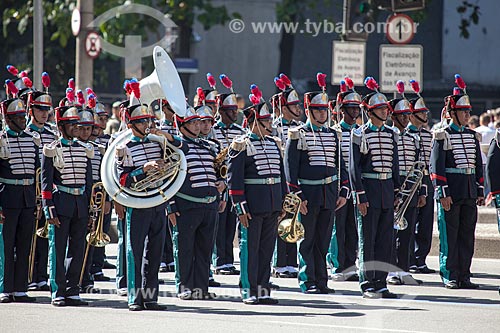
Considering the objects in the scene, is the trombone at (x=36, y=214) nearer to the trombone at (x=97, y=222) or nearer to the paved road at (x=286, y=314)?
the paved road at (x=286, y=314)

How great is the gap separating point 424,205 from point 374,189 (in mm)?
1955

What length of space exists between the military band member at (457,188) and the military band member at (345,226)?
1.04m

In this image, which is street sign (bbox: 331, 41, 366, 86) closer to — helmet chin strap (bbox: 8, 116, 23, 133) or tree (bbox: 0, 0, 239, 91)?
tree (bbox: 0, 0, 239, 91)

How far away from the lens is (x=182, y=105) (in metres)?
11.1

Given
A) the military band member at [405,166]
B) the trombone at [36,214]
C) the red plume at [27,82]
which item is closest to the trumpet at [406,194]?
the military band member at [405,166]

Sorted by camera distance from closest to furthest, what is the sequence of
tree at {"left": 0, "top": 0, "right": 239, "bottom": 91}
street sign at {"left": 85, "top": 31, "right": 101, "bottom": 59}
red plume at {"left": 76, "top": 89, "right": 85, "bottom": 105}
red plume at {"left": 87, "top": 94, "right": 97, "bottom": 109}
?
1. red plume at {"left": 76, "top": 89, "right": 85, "bottom": 105}
2. red plume at {"left": 87, "top": 94, "right": 97, "bottom": 109}
3. street sign at {"left": 85, "top": 31, "right": 101, "bottom": 59}
4. tree at {"left": 0, "top": 0, "right": 239, "bottom": 91}

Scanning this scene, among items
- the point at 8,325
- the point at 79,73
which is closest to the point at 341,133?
the point at 8,325

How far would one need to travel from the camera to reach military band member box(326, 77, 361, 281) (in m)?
13.4

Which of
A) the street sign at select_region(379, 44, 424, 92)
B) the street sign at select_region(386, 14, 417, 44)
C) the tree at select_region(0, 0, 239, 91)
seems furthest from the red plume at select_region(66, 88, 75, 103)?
the tree at select_region(0, 0, 239, 91)

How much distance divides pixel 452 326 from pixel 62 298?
12.2 feet

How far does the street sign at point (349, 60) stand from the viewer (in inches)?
723

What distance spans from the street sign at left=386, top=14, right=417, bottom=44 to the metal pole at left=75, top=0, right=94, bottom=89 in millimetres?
4761

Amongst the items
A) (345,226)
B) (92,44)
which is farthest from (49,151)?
(92,44)

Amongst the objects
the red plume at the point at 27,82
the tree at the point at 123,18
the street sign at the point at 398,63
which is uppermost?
the tree at the point at 123,18
